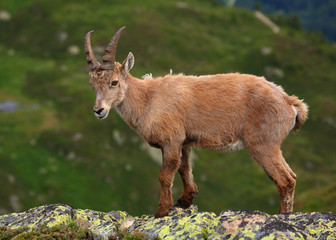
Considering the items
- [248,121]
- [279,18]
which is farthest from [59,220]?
[279,18]

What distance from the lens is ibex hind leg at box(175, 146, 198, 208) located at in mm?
20984

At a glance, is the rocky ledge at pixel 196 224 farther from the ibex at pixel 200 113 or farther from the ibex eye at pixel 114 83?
the ibex eye at pixel 114 83

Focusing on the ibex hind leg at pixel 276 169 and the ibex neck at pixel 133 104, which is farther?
the ibex neck at pixel 133 104

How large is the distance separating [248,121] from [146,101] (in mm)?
4007

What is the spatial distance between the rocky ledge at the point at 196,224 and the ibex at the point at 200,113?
114 cm

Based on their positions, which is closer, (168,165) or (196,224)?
(196,224)

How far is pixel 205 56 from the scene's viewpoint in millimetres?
144000

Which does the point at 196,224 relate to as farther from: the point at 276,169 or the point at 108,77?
the point at 108,77

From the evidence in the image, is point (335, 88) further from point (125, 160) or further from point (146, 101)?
point (146, 101)

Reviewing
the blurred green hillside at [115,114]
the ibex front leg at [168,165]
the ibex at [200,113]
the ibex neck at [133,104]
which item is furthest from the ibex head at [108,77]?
the blurred green hillside at [115,114]

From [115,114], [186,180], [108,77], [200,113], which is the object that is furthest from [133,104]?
[115,114]

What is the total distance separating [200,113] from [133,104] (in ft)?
8.58

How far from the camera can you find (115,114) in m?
109

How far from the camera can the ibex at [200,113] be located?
63.7 ft
